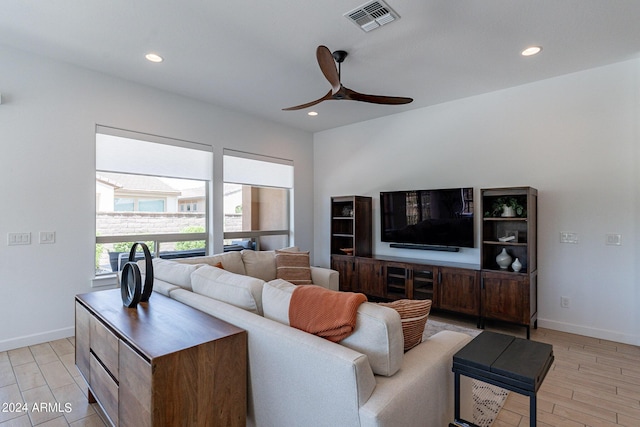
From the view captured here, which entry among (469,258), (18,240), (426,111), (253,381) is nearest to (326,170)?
(426,111)

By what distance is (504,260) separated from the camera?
3666mm

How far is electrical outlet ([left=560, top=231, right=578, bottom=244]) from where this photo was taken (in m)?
3.59

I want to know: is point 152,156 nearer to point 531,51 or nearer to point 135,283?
point 135,283

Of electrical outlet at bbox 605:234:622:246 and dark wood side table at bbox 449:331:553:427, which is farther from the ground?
electrical outlet at bbox 605:234:622:246

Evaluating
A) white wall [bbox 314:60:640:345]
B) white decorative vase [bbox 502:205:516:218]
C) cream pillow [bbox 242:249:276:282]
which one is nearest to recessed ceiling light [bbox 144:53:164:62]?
cream pillow [bbox 242:249:276:282]

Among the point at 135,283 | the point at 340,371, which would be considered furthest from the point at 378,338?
the point at 135,283

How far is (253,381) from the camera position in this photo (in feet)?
5.35

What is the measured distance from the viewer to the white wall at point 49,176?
313cm

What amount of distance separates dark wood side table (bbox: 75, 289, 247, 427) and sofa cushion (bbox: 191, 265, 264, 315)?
0.60 feet

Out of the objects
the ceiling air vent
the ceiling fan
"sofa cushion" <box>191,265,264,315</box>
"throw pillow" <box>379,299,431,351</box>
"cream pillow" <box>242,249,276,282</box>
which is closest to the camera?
"throw pillow" <box>379,299,431,351</box>

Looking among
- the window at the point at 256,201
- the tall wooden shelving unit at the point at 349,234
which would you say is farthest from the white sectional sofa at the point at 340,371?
the window at the point at 256,201

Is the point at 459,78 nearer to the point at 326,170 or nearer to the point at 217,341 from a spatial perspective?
→ the point at 326,170

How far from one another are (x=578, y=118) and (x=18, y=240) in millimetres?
5908

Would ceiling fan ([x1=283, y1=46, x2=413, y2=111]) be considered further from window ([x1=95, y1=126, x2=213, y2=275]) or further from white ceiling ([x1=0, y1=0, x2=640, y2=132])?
window ([x1=95, y1=126, x2=213, y2=275])
